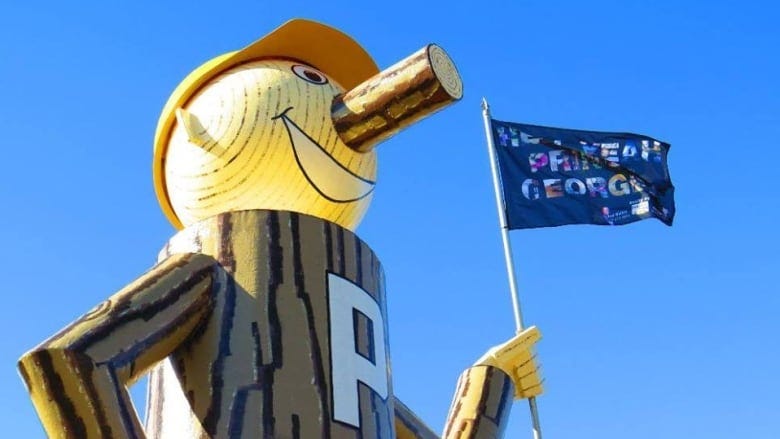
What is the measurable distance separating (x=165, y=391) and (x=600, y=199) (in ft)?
14.1

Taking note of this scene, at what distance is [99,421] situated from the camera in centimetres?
442

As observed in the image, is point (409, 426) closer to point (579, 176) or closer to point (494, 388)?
point (494, 388)

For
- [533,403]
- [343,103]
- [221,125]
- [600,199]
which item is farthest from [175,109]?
[600,199]

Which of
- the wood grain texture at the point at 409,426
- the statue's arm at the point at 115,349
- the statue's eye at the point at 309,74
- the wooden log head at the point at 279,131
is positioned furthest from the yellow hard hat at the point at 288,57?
the wood grain texture at the point at 409,426

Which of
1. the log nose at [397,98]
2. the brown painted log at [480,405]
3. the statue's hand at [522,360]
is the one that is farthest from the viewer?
the statue's hand at [522,360]

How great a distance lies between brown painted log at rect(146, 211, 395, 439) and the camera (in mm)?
4879

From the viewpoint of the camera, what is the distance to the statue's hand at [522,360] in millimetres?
6582

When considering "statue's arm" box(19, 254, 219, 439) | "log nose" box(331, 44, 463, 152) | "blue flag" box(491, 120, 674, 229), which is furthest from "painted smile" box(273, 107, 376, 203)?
"blue flag" box(491, 120, 674, 229)

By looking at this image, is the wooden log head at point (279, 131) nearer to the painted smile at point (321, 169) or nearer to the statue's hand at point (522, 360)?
the painted smile at point (321, 169)

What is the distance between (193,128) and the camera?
5.56 m

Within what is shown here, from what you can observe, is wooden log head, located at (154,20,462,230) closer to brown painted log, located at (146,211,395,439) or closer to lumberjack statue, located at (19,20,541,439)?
lumberjack statue, located at (19,20,541,439)

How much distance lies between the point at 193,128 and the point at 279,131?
41cm

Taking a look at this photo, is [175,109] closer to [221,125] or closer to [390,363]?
[221,125]

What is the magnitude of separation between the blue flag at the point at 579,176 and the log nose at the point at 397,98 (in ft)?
7.75
